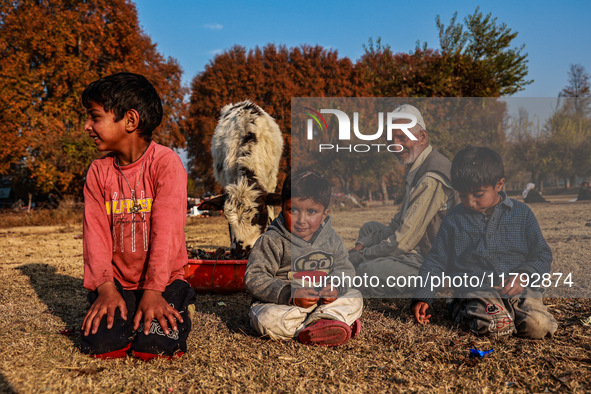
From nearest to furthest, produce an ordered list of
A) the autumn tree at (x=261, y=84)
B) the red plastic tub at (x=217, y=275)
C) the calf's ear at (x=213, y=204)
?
the red plastic tub at (x=217, y=275)
the calf's ear at (x=213, y=204)
the autumn tree at (x=261, y=84)

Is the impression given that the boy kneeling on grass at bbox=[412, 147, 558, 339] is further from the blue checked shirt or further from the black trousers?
the black trousers

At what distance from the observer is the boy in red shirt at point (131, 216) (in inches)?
104

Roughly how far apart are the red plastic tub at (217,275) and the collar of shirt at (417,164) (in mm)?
1694

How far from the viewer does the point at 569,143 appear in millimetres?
3557

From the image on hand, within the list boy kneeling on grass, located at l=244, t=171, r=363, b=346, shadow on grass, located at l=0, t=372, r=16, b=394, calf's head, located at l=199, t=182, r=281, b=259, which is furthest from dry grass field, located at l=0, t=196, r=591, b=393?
calf's head, located at l=199, t=182, r=281, b=259

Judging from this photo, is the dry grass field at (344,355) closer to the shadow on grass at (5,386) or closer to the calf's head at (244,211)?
the shadow on grass at (5,386)

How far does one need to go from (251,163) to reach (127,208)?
3345mm

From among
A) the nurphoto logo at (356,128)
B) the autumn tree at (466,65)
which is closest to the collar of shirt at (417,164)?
the nurphoto logo at (356,128)

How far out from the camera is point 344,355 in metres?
2.60

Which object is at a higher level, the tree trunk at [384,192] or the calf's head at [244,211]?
the tree trunk at [384,192]

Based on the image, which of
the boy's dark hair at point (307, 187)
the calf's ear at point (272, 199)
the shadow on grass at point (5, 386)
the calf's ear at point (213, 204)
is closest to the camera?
the shadow on grass at point (5, 386)

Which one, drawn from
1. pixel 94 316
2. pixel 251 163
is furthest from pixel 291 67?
pixel 94 316

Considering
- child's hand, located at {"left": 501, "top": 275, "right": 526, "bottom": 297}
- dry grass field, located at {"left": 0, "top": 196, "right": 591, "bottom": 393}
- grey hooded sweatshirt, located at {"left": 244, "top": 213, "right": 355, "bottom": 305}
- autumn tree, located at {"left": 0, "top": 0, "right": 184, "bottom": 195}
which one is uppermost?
autumn tree, located at {"left": 0, "top": 0, "right": 184, "bottom": 195}

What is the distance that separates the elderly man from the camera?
3.46 metres
